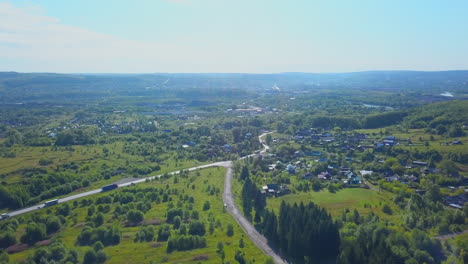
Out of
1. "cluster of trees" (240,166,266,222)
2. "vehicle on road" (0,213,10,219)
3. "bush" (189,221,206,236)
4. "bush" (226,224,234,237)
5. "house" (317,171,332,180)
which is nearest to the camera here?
"bush" (226,224,234,237)

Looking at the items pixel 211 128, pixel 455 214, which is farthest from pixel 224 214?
pixel 211 128

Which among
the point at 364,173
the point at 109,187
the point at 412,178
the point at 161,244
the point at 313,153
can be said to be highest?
the point at 412,178

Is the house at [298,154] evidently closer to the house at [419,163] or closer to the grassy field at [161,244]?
the house at [419,163]

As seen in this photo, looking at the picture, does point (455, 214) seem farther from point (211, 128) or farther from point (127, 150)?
point (211, 128)

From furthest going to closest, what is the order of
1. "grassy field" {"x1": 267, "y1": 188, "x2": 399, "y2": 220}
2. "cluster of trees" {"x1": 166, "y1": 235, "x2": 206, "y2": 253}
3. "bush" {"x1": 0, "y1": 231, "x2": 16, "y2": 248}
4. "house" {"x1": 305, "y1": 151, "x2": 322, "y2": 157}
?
"house" {"x1": 305, "y1": 151, "x2": 322, "y2": 157} < "grassy field" {"x1": 267, "y1": 188, "x2": 399, "y2": 220} < "bush" {"x1": 0, "y1": 231, "x2": 16, "y2": 248} < "cluster of trees" {"x1": 166, "y1": 235, "x2": 206, "y2": 253}

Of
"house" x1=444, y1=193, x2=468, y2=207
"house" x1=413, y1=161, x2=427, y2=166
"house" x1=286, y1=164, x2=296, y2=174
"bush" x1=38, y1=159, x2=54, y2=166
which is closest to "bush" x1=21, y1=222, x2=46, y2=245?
"bush" x1=38, y1=159, x2=54, y2=166

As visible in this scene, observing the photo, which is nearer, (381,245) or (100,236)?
(381,245)

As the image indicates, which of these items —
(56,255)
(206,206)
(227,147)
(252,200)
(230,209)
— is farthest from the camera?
(227,147)

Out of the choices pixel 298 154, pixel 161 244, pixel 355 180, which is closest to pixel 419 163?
pixel 355 180

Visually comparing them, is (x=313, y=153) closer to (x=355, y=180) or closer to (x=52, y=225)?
(x=355, y=180)

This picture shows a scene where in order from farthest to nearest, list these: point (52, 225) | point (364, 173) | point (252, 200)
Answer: point (364, 173) < point (252, 200) < point (52, 225)

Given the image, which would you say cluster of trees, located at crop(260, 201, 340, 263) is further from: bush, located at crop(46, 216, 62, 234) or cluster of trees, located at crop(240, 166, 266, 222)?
bush, located at crop(46, 216, 62, 234)

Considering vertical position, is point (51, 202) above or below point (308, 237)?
below
